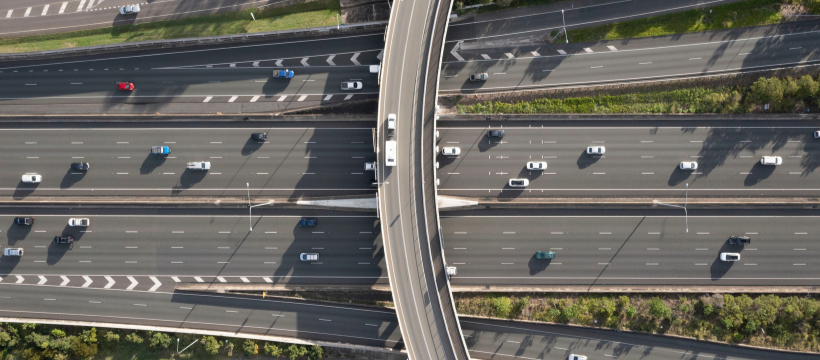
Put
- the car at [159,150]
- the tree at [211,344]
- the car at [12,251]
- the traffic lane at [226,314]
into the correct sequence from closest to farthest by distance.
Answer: the tree at [211,344], the car at [159,150], the traffic lane at [226,314], the car at [12,251]

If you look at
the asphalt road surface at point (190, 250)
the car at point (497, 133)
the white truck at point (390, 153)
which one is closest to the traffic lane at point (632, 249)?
the car at point (497, 133)

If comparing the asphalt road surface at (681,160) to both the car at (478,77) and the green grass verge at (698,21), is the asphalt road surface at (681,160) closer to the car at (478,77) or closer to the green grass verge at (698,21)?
the car at (478,77)

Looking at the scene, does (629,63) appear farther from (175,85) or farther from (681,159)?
(175,85)

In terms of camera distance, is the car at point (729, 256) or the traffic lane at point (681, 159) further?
the traffic lane at point (681, 159)

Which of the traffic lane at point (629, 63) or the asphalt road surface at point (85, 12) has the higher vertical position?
the asphalt road surface at point (85, 12)

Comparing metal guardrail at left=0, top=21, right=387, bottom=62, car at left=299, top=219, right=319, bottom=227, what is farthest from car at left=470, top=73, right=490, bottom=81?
car at left=299, top=219, right=319, bottom=227

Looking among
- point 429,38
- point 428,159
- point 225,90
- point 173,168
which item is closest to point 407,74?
point 429,38
